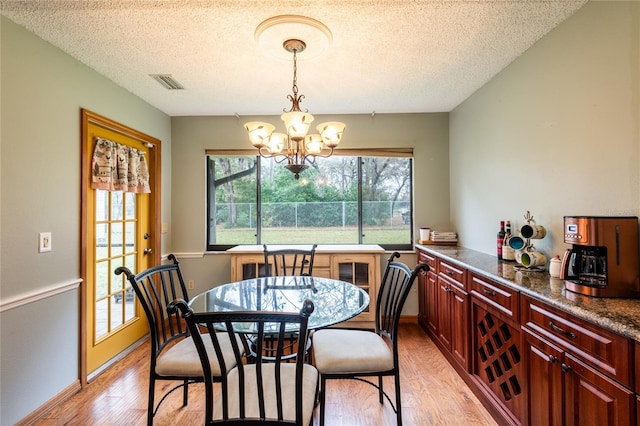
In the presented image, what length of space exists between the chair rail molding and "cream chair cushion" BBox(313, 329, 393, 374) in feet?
5.93

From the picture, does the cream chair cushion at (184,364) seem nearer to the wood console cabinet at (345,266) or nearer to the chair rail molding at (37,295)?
the chair rail molding at (37,295)

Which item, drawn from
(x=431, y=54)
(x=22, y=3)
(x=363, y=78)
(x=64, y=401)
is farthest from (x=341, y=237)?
(x=22, y=3)

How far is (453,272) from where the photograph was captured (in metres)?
2.59

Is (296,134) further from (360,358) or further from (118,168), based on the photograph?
(118,168)

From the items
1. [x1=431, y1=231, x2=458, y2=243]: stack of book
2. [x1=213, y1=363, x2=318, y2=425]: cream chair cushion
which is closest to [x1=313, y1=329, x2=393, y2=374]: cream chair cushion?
[x1=213, y1=363, x2=318, y2=425]: cream chair cushion

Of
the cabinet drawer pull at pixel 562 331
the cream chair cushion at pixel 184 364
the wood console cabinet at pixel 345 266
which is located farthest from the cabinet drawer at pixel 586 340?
the wood console cabinet at pixel 345 266

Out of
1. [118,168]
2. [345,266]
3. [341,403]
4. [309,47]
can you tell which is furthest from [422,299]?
[118,168]

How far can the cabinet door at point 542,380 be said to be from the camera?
4.62ft

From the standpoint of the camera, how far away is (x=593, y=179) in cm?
172

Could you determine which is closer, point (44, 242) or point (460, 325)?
point (44, 242)

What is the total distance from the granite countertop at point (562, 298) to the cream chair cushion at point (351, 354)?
33.0 inches

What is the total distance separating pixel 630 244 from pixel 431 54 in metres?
1.69

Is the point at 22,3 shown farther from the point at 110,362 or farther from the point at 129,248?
the point at 110,362

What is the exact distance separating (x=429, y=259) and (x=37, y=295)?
3.19 m
